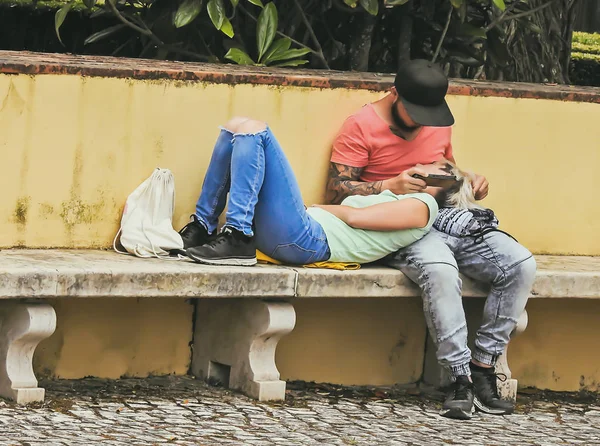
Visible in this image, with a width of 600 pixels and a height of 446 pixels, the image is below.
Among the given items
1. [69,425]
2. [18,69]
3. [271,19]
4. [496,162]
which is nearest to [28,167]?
[18,69]

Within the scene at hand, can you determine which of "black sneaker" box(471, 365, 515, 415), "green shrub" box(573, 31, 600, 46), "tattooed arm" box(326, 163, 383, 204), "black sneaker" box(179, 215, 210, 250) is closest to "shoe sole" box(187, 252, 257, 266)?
"black sneaker" box(179, 215, 210, 250)

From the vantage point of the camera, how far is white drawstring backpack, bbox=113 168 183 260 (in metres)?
5.39

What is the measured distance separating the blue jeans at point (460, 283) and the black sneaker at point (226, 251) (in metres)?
0.68

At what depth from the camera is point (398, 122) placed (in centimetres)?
580

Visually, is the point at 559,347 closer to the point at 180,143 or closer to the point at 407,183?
the point at 407,183

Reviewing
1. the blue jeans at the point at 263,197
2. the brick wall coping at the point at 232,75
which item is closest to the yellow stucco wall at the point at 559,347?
the brick wall coping at the point at 232,75

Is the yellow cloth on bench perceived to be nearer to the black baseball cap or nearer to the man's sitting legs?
the man's sitting legs

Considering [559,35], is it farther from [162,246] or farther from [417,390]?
[162,246]

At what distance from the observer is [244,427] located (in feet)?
16.1

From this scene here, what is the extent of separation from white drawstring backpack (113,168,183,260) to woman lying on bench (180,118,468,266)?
110 mm

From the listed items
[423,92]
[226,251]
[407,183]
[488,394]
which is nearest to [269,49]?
[423,92]

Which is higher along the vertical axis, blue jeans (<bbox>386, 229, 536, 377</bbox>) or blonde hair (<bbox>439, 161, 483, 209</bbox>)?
blonde hair (<bbox>439, 161, 483, 209</bbox>)

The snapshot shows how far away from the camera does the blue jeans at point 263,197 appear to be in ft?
17.3

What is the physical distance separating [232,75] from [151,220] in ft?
2.34
